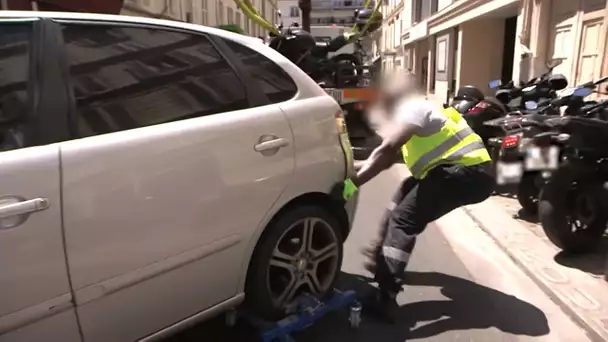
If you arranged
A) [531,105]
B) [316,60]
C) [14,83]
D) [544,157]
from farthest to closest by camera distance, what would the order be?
1. [316,60]
2. [531,105]
3. [544,157]
4. [14,83]

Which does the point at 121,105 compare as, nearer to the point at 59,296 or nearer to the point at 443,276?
the point at 59,296

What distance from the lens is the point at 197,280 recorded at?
7.29 feet

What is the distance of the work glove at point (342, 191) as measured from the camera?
9.45 feet

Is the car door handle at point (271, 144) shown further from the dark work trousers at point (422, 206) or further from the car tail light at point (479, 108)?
the car tail light at point (479, 108)

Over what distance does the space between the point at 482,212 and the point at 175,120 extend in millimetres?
4163

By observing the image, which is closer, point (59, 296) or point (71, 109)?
point (59, 296)

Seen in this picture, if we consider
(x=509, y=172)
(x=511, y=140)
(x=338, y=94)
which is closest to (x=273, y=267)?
(x=511, y=140)

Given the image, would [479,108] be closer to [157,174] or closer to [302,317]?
[302,317]

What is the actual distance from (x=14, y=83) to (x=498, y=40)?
17.4 m

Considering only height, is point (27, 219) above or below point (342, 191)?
above

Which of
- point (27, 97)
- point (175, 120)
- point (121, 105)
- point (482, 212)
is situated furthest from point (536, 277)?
point (27, 97)

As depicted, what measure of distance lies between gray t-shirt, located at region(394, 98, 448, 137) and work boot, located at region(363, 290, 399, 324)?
102 centimetres

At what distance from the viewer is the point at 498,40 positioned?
16.9 metres

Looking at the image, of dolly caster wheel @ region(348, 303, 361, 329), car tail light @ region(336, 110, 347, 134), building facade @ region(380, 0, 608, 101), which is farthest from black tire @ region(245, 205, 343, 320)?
building facade @ region(380, 0, 608, 101)
